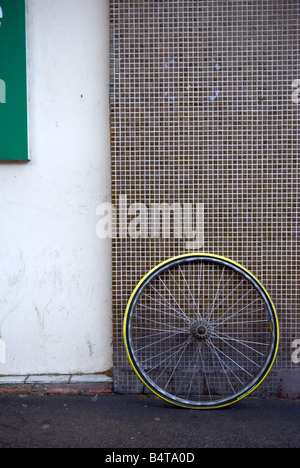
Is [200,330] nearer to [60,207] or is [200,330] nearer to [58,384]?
[58,384]

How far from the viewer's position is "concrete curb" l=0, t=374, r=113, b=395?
12.7ft

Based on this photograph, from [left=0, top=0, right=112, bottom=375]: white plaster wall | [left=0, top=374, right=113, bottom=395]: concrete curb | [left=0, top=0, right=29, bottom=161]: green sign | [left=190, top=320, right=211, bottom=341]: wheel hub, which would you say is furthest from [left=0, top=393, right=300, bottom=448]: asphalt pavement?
[left=0, top=0, right=29, bottom=161]: green sign

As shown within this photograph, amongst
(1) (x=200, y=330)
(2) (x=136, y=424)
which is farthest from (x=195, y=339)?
(2) (x=136, y=424)

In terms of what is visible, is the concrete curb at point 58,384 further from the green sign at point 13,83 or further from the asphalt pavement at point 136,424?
the green sign at point 13,83

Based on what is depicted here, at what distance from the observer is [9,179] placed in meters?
4.00

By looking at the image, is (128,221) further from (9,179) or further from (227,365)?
(227,365)

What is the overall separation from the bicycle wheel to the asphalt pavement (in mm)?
235

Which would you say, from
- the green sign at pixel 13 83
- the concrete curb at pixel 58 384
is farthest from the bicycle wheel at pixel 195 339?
the green sign at pixel 13 83

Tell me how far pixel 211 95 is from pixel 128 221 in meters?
1.29

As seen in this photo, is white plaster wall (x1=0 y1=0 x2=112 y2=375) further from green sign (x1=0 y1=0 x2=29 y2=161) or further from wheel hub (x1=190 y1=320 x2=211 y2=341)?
wheel hub (x1=190 y1=320 x2=211 y2=341)

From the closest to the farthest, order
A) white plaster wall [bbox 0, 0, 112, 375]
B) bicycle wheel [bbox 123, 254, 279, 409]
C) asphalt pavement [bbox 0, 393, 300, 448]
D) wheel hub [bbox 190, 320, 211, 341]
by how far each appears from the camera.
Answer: asphalt pavement [bbox 0, 393, 300, 448] < wheel hub [bbox 190, 320, 211, 341] < bicycle wheel [bbox 123, 254, 279, 409] < white plaster wall [bbox 0, 0, 112, 375]

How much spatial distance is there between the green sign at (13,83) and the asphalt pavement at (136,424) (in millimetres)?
2141

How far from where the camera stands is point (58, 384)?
13.0 ft
